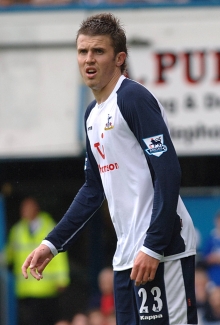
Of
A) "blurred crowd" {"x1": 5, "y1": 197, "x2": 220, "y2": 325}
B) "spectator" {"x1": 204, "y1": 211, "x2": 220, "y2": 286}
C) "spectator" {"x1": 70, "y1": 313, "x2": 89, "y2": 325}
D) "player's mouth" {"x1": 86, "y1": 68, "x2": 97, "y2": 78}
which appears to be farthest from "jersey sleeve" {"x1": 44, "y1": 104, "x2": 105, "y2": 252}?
"spectator" {"x1": 204, "y1": 211, "x2": 220, "y2": 286}

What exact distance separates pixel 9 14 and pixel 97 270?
370 cm

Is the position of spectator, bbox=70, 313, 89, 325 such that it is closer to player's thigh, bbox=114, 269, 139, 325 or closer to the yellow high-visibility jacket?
the yellow high-visibility jacket

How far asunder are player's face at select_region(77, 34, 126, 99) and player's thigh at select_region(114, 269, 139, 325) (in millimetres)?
956

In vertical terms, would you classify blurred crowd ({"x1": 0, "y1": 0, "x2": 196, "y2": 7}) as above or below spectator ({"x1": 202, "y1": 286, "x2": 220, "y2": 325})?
above

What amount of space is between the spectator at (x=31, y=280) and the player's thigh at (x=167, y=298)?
604 centimetres

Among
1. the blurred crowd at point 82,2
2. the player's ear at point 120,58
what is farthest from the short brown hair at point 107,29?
the blurred crowd at point 82,2

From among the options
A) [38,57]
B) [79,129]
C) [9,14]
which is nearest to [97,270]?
[79,129]

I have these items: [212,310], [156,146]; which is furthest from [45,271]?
[156,146]

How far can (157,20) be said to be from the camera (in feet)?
35.0

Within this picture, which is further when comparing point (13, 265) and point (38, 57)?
point (38, 57)

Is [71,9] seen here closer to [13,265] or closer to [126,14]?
[126,14]

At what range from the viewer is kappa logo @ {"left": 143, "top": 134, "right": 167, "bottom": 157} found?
3754 mm

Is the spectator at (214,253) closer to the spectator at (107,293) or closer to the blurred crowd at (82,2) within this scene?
the spectator at (107,293)

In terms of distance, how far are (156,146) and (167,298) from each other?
0.75 m
